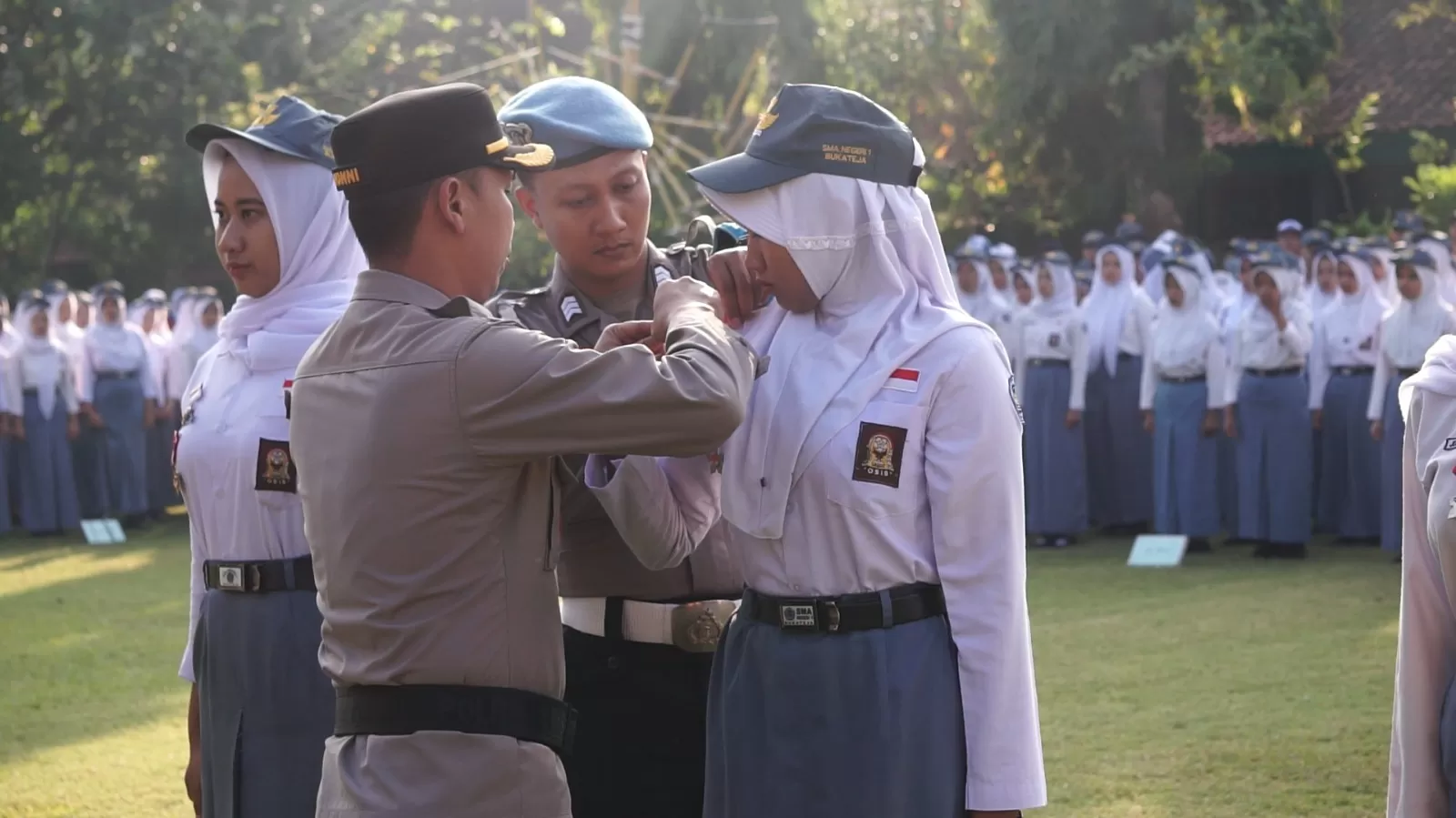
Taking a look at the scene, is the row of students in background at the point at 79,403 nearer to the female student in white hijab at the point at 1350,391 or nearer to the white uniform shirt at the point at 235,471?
the female student in white hijab at the point at 1350,391

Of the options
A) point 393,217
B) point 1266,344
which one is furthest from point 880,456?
point 1266,344

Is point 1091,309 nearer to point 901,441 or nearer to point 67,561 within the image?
point 67,561

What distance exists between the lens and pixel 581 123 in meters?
3.31

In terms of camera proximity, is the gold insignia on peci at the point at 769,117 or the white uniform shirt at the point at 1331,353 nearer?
the gold insignia on peci at the point at 769,117

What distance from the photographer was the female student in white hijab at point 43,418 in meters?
14.5

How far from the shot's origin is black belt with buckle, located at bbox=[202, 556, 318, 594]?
346 centimetres

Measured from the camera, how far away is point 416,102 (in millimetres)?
2562

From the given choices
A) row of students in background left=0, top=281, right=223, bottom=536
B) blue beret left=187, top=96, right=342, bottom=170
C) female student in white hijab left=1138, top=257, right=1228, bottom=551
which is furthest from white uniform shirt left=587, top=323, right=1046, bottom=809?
row of students in background left=0, top=281, right=223, bottom=536

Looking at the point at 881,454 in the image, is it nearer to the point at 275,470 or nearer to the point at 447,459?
the point at 447,459

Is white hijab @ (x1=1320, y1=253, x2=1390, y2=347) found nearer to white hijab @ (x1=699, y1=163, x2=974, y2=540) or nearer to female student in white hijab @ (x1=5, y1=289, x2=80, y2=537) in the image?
white hijab @ (x1=699, y1=163, x2=974, y2=540)

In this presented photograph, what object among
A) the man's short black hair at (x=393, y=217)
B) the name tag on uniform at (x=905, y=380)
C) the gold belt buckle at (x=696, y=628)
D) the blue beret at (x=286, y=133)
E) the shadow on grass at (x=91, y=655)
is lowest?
the shadow on grass at (x=91, y=655)

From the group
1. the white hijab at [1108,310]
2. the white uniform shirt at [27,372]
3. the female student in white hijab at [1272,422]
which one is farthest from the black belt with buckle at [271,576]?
the white uniform shirt at [27,372]

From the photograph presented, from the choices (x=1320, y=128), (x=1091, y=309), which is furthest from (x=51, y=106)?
(x=1320, y=128)

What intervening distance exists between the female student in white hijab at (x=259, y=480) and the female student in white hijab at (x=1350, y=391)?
9108 millimetres
